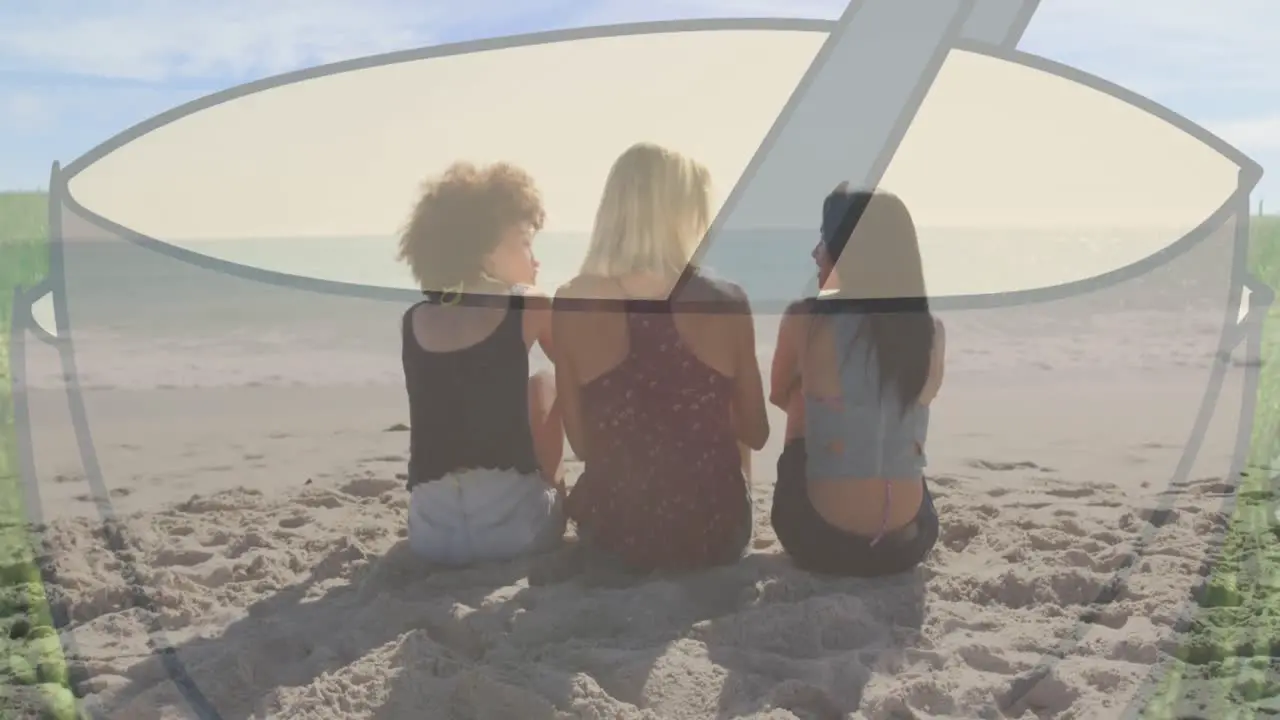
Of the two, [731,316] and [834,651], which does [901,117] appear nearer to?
[731,316]

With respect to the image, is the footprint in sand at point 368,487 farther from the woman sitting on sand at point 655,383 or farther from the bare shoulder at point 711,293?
the bare shoulder at point 711,293

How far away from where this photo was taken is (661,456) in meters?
1.98

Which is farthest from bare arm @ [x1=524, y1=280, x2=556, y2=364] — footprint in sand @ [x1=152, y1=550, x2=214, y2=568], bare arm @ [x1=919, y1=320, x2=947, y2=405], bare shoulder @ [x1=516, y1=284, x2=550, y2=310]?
footprint in sand @ [x1=152, y1=550, x2=214, y2=568]

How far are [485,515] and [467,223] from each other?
1.80 feet

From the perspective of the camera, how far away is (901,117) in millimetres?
1871

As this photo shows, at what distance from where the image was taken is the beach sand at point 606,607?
1.59m
